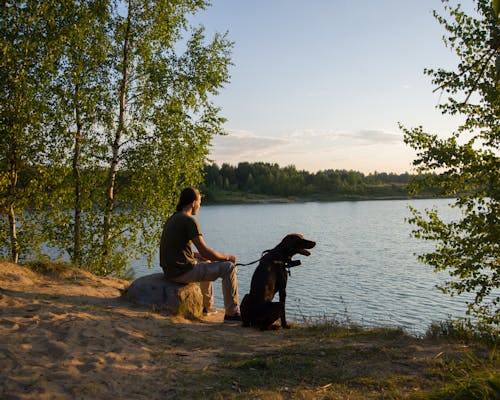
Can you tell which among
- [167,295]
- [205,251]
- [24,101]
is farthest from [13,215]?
[205,251]

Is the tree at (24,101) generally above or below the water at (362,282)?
above

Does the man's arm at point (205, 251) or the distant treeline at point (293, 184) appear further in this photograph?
the distant treeline at point (293, 184)

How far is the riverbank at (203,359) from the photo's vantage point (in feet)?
12.1

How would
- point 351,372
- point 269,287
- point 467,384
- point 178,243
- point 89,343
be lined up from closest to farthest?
point 467,384
point 351,372
point 89,343
point 269,287
point 178,243

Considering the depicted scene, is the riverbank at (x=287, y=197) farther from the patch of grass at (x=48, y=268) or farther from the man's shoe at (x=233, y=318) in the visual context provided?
the man's shoe at (x=233, y=318)

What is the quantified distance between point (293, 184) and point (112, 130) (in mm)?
95846

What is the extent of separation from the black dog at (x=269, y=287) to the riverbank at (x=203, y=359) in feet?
0.98

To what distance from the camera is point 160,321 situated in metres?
6.24

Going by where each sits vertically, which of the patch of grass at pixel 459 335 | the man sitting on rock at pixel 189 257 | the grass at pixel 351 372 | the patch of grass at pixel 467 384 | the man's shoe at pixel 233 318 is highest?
the man sitting on rock at pixel 189 257

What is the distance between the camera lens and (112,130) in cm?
1242

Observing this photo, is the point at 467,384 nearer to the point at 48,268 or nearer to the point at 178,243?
the point at 178,243

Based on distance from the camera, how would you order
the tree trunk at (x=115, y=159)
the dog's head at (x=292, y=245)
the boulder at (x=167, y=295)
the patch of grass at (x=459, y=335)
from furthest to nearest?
1. the tree trunk at (x=115, y=159)
2. the dog's head at (x=292, y=245)
3. the boulder at (x=167, y=295)
4. the patch of grass at (x=459, y=335)

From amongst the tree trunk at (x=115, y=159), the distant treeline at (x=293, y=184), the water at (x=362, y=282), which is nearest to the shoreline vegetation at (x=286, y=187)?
the distant treeline at (x=293, y=184)

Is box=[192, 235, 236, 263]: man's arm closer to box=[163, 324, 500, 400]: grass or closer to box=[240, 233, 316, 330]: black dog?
box=[240, 233, 316, 330]: black dog
